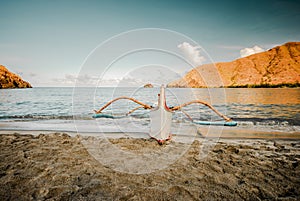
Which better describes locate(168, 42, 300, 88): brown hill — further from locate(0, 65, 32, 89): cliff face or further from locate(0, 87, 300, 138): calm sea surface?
locate(0, 65, 32, 89): cliff face

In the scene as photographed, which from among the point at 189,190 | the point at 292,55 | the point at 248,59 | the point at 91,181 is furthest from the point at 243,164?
the point at 292,55

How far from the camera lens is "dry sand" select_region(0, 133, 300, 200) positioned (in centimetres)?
268

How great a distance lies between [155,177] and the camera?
328cm

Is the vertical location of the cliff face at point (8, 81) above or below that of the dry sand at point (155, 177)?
above

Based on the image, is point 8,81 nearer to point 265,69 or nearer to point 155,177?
point 155,177

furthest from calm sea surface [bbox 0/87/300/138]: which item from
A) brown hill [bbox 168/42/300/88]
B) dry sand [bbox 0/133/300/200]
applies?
brown hill [bbox 168/42/300/88]

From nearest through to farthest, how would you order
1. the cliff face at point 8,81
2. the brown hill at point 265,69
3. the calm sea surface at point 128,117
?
the calm sea surface at point 128,117 < the cliff face at point 8,81 < the brown hill at point 265,69

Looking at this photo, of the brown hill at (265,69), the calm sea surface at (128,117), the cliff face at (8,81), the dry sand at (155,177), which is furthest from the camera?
the brown hill at (265,69)

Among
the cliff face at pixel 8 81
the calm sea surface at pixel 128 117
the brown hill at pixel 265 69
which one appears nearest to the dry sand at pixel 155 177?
the calm sea surface at pixel 128 117

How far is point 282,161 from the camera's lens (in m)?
4.11

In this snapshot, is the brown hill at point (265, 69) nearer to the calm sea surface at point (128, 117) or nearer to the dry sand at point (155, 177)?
the calm sea surface at point (128, 117)

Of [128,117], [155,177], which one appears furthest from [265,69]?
[155,177]

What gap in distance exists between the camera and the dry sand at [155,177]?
105 inches

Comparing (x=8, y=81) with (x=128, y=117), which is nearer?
(x=128, y=117)
